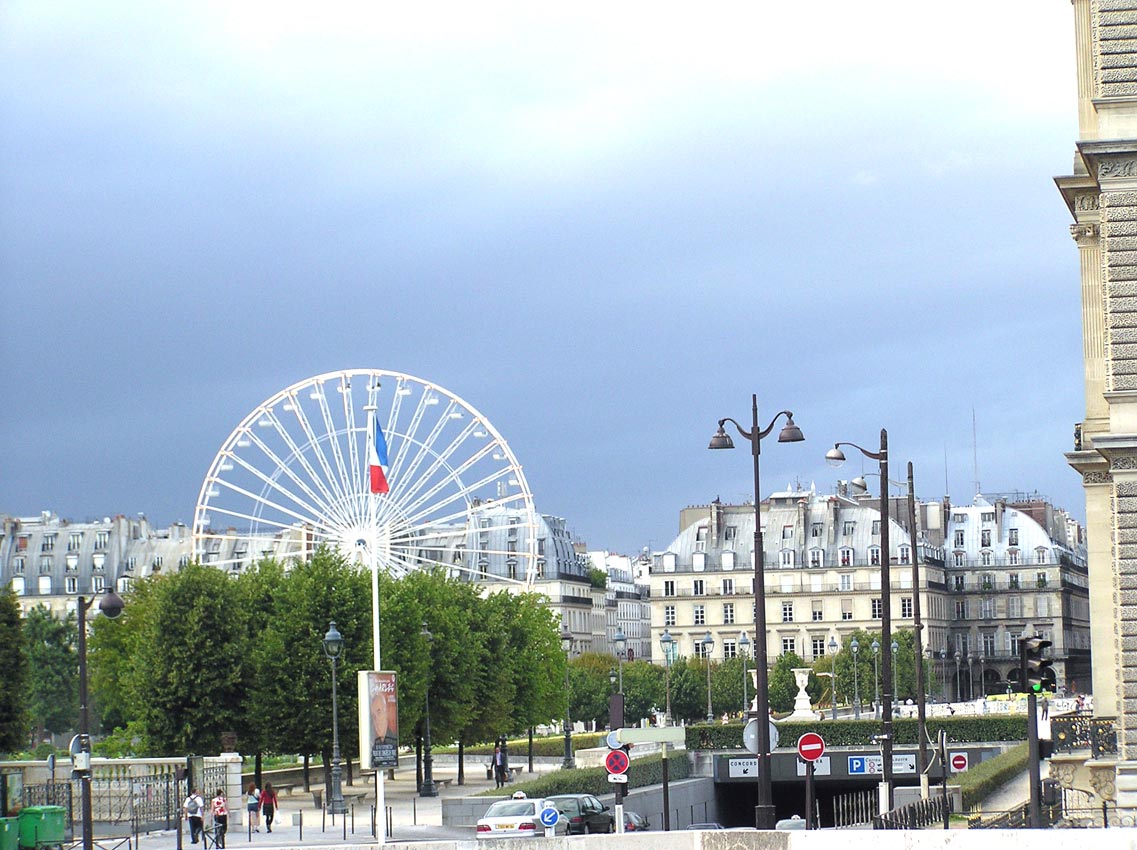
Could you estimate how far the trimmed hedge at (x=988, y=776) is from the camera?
47500 millimetres

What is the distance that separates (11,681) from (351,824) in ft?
55.3

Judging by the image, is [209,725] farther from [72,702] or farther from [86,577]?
[86,577]

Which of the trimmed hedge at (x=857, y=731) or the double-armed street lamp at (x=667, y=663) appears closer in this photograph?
the double-armed street lamp at (x=667, y=663)

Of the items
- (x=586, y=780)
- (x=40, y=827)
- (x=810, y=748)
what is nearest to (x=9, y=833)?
(x=40, y=827)

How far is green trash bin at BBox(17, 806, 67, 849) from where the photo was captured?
40.6m

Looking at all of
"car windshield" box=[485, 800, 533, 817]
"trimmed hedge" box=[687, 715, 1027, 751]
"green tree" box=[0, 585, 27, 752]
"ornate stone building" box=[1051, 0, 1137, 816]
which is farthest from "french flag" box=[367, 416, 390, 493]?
"trimmed hedge" box=[687, 715, 1027, 751]

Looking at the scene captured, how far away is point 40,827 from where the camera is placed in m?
40.9

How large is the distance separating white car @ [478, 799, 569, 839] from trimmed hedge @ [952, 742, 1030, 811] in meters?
10.2

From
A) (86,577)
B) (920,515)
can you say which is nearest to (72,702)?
(86,577)

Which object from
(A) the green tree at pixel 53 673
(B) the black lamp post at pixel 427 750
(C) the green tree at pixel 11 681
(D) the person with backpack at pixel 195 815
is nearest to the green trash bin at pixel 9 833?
(D) the person with backpack at pixel 195 815

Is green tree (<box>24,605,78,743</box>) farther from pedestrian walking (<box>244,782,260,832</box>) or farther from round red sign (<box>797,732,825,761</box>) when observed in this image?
round red sign (<box>797,732,825,761</box>)

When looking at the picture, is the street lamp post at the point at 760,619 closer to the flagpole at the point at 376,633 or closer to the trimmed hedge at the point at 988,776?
the flagpole at the point at 376,633

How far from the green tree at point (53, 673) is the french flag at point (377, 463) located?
72069mm

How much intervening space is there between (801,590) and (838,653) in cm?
1799
